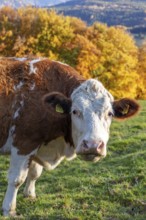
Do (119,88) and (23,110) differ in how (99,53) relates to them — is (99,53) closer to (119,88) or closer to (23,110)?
(119,88)

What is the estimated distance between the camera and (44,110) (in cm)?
665

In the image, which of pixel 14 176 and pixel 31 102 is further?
pixel 14 176

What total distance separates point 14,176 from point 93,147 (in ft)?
6.12

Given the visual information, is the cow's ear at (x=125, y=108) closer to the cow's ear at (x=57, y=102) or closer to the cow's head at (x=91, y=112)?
the cow's head at (x=91, y=112)

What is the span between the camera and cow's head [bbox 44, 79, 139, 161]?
5657mm

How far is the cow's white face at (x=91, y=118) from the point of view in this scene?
5.62 meters

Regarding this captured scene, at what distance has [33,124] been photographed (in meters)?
6.60

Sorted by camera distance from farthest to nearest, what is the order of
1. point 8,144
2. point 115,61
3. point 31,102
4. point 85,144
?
point 115,61
point 8,144
point 31,102
point 85,144

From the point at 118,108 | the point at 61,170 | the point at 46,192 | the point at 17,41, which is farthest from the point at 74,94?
the point at 17,41

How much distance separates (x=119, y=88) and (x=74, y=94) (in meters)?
40.0

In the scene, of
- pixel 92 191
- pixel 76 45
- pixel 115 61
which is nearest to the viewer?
pixel 92 191

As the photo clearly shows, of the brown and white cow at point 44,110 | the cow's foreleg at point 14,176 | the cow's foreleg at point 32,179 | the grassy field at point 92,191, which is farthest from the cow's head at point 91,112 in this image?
the cow's foreleg at point 32,179

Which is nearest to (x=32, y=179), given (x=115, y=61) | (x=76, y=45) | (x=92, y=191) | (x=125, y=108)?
(x=92, y=191)

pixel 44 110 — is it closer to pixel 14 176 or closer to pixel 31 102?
pixel 31 102
